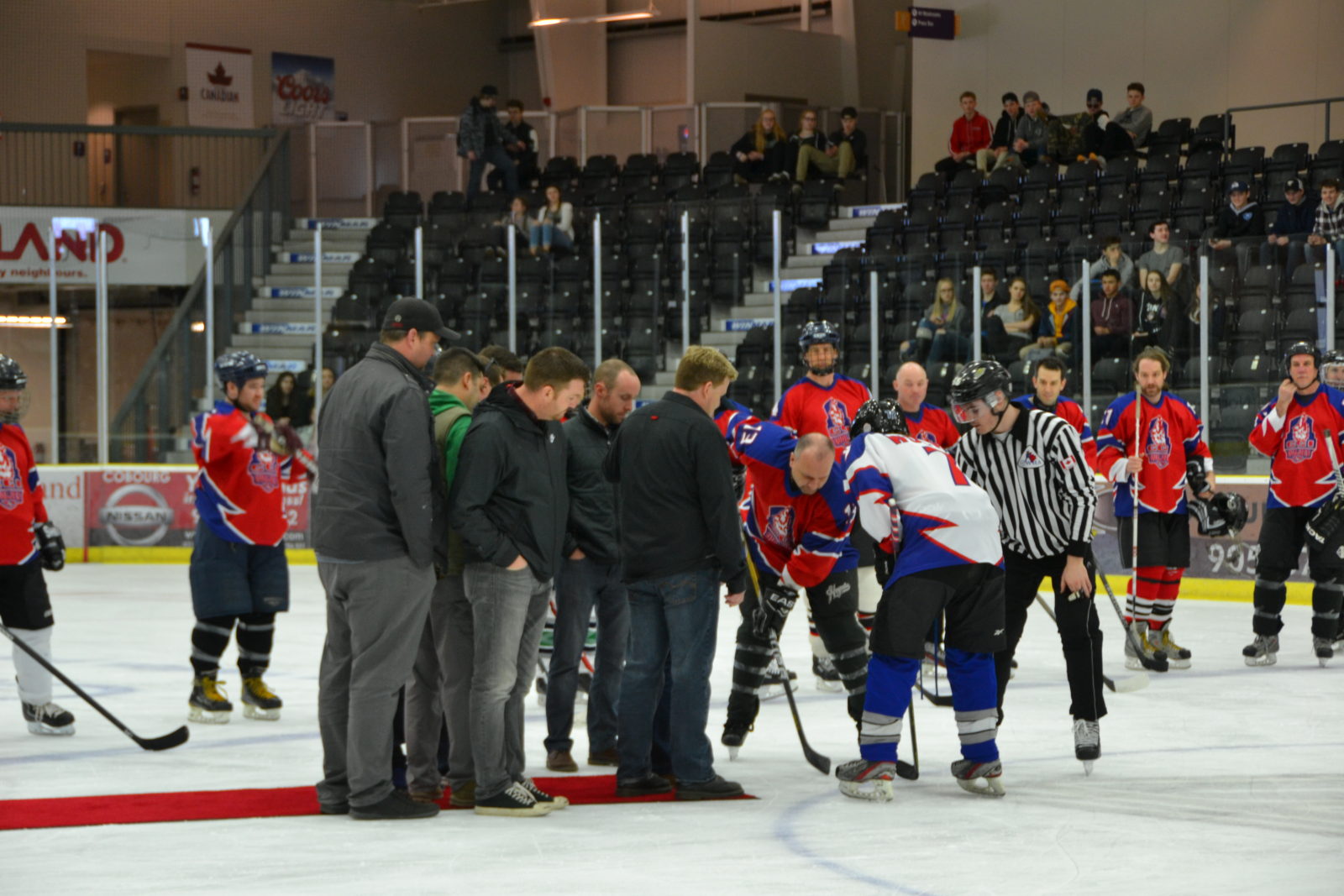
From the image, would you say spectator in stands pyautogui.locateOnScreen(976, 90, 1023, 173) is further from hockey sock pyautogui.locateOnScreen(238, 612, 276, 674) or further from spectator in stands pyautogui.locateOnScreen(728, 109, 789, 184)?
hockey sock pyautogui.locateOnScreen(238, 612, 276, 674)

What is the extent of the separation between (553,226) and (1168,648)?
27.0ft

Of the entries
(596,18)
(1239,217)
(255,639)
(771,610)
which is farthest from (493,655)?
(596,18)

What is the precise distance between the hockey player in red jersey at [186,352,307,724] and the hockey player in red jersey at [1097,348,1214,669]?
3.77 meters

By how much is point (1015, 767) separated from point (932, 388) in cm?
606

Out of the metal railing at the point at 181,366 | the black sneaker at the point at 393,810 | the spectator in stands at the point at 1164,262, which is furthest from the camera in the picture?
the metal railing at the point at 181,366

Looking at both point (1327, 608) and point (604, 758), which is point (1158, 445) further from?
point (604, 758)

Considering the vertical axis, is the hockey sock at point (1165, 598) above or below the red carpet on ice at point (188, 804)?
above

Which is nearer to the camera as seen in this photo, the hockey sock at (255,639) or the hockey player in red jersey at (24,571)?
the hockey player in red jersey at (24,571)

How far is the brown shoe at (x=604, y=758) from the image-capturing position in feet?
18.6

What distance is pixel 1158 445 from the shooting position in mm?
7945

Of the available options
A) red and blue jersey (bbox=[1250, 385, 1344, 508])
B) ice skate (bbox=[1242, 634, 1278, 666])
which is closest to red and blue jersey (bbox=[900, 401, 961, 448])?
red and blue jersey (bbox=[1250, 385, 1344, 508])

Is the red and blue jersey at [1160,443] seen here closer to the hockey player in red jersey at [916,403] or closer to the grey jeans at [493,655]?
the hockey player in red jersey at [916,403]

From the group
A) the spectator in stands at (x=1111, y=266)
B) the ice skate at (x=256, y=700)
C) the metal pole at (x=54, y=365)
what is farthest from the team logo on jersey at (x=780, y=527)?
the metal pole at (x=54, y=365)

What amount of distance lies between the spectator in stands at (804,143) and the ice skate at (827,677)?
393 inches
